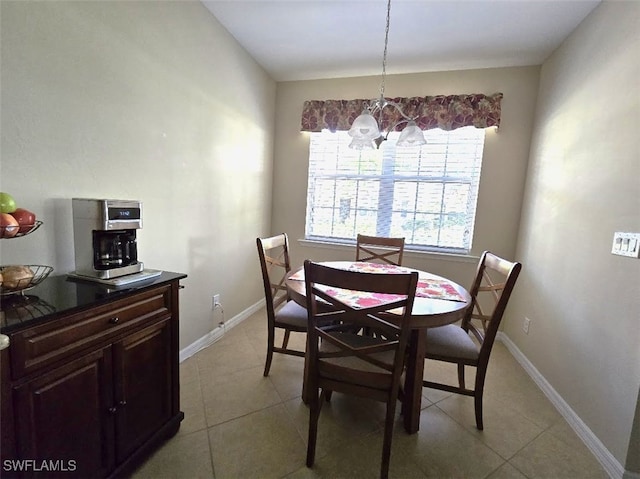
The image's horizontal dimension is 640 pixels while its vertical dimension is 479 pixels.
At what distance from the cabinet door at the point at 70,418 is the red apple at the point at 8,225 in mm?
463

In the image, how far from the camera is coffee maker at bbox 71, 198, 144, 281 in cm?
127

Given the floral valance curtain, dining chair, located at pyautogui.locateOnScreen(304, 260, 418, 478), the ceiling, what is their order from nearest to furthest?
dining chair, located at pyautogui.locateOnScreen(304, 260, 418, 478) → the ceiling → the floral valance curtain

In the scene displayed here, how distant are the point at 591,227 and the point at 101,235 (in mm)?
2579

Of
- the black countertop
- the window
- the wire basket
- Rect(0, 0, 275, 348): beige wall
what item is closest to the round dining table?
the black countertop

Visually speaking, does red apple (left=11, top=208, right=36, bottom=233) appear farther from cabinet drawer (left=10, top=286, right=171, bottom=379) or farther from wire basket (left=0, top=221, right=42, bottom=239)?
cabinet drawer (left=10, top=286, right=171, bottom=379)

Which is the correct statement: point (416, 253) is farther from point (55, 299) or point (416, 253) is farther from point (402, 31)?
point (55, 299)

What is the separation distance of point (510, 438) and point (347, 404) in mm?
881

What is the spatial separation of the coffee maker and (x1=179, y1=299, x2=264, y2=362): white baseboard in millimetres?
1078

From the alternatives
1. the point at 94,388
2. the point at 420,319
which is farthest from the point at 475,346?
the point at 94,388

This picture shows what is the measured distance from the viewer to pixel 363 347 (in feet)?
4.36

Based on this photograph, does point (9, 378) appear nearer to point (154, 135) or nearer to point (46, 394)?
point (46, 394)

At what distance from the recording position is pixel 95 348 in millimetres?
1093

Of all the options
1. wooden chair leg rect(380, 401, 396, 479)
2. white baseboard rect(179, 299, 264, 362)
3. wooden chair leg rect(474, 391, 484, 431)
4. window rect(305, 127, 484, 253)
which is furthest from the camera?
window rect(305, 127, 484, 253)

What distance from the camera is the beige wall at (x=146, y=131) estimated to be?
1212 mm
